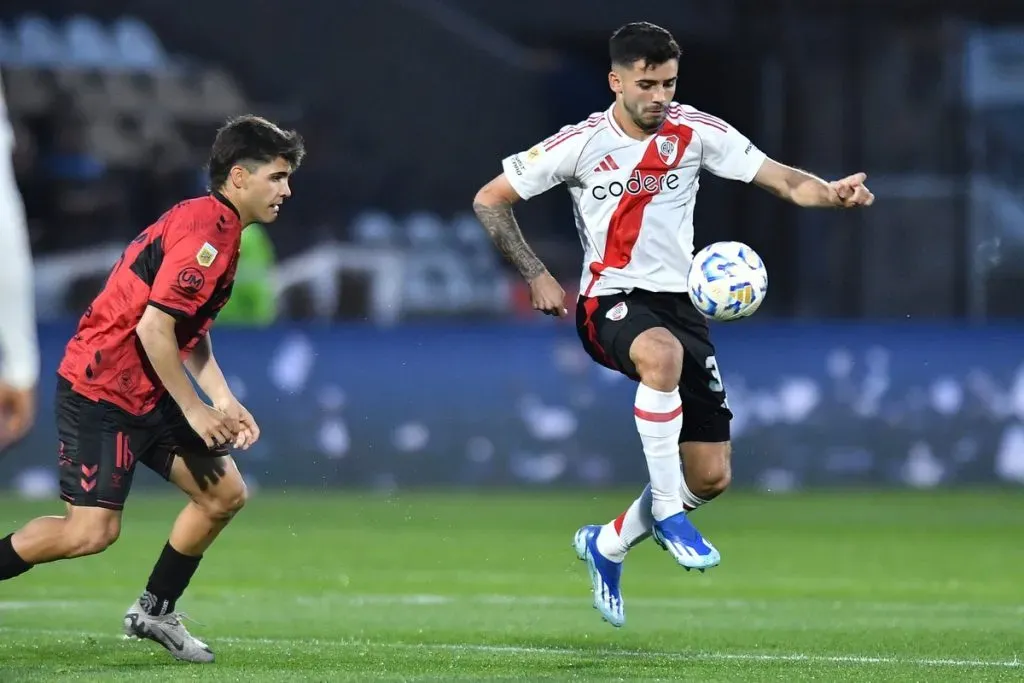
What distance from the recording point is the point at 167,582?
24.7 feet

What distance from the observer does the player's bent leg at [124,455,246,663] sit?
736 centimetres

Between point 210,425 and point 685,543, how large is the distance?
5.97 feet

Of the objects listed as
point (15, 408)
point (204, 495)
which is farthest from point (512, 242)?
point (15, 408)

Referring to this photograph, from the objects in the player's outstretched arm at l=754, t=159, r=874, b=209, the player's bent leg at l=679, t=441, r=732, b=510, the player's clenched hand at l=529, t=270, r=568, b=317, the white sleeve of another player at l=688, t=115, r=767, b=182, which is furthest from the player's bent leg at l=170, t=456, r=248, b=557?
the player's outstretched arm at l=754, t=159, r=874, b=209

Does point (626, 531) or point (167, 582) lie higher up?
point (626, 531)

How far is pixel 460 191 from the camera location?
20094 mm

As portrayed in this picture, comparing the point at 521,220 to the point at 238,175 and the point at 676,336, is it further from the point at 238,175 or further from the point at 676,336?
the point at 238,175

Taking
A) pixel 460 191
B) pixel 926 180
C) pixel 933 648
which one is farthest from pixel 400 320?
pixel 933 648

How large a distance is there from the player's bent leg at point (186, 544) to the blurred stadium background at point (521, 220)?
615cm

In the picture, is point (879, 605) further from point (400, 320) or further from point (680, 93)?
point (680, 93)

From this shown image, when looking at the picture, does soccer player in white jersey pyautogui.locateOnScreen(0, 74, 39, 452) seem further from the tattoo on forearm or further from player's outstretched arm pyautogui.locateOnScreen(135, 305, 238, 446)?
the tattoo on forearm

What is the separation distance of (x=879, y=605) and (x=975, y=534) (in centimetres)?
391

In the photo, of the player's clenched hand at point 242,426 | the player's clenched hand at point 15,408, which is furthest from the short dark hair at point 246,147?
the player's clenched hand at point 15,408

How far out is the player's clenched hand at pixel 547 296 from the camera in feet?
24.7
